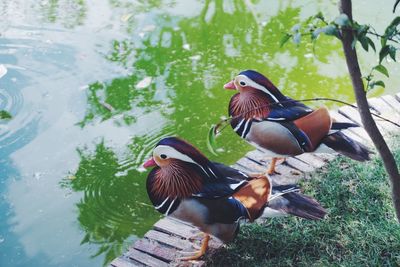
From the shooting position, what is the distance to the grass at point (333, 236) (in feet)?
8.00

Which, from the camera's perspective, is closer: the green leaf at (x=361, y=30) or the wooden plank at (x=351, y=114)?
the green leaf at (x=361, y=30)

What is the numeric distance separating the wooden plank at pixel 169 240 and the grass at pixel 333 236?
0.56 ft

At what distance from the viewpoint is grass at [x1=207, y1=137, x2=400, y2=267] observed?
244 cm

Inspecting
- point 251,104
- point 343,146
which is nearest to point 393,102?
point 343,146

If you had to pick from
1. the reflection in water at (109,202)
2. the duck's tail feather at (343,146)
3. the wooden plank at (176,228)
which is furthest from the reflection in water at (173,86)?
Answer: the duck's tail feather at (343,146)

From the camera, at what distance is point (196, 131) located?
3.71 meters

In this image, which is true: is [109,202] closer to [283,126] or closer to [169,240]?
[169,240]

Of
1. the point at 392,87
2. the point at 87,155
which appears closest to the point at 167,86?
the point at 87,155

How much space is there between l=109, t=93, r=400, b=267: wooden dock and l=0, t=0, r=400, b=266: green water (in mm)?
343

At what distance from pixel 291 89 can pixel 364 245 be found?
1892mm

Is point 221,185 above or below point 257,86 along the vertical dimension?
below

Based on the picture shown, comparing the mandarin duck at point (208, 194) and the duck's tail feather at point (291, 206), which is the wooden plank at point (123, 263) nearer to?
the mandarin duck at point (208, 194)

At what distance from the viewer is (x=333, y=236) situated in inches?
101

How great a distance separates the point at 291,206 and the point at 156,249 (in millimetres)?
704
